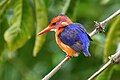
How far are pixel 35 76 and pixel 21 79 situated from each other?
0.44ft

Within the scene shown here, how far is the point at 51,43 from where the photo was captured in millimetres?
3477

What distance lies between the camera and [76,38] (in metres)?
1.83

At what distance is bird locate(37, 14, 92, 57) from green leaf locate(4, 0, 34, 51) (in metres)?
0.36

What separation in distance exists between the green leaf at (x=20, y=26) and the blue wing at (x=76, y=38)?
422 mm

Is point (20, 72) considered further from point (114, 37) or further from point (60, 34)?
point (60, 34)

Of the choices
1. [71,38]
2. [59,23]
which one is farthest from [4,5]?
[71,38]

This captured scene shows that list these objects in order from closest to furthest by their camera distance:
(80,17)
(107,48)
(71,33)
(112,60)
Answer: (112,60)
(71,33)
(107,48)
(80,17)

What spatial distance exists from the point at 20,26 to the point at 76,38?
1.80 feet

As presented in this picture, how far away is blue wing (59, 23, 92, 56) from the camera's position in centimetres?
180

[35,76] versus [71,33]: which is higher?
[71,33]

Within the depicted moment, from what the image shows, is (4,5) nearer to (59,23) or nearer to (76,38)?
(59,23)

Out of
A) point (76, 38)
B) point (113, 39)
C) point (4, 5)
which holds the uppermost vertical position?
point (4, 5)

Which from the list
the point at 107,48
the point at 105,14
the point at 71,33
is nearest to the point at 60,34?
the point at 71,33

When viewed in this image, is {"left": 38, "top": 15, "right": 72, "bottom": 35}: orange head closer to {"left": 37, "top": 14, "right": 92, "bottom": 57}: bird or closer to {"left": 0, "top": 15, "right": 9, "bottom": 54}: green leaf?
{"left": 37, "top": 14, "right": 92, "bottom": 57}: bird
